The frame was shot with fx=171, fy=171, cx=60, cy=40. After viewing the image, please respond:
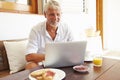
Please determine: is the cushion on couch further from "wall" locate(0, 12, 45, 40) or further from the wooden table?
the wooden table

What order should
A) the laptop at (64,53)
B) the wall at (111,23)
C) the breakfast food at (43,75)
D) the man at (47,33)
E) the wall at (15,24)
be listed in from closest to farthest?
the breakfast food at (43,75) → the laptop at (64,53) → the man at (47,33) → the wall at (15,24) → the wall at (111,23)

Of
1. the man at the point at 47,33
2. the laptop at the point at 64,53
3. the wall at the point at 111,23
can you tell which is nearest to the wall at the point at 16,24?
the man at the point at 47,33

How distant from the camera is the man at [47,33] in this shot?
65.6 inches

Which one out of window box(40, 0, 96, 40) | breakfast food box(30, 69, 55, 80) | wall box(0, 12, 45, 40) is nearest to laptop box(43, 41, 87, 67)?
breakfast food box(30, 69, 55, 80)

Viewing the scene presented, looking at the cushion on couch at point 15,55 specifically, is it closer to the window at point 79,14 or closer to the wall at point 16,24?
the wall at point 16,24

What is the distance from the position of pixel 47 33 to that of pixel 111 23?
342 cm

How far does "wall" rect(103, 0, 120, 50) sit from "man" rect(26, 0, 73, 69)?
3.19m

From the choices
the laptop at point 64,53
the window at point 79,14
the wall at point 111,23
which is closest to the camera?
the laptop at point 64,53

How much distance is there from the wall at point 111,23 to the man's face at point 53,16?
3326mm

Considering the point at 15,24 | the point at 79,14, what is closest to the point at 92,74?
the point at 15,24

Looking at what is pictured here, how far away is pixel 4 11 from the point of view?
221 cm

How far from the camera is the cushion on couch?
1.94 m

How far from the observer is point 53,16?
1.73 meters

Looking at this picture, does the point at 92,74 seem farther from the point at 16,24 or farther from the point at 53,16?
the point at 16,24
